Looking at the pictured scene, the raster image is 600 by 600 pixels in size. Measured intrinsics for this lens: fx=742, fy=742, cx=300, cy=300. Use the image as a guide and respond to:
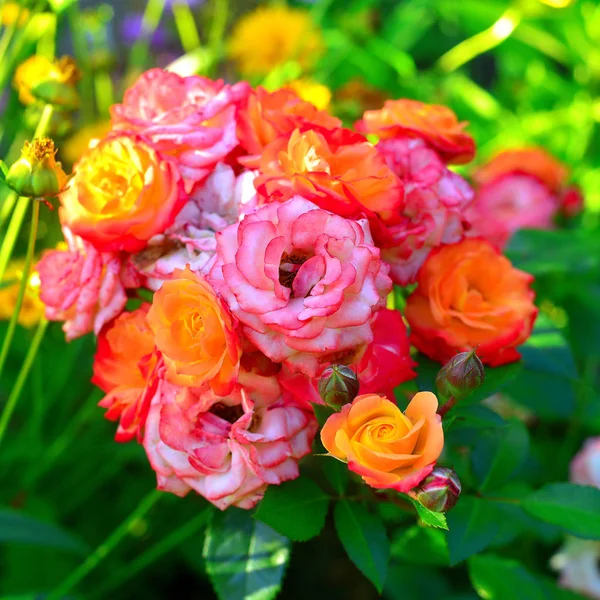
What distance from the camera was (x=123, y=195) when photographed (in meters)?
0.52

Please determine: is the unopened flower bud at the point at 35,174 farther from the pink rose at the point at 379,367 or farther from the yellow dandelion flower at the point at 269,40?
the yellow dandelion flower at the point at 269,40

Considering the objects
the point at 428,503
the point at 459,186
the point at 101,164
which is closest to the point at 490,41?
the point at 459,186

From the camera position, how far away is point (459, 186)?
0.59m

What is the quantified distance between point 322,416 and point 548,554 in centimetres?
73

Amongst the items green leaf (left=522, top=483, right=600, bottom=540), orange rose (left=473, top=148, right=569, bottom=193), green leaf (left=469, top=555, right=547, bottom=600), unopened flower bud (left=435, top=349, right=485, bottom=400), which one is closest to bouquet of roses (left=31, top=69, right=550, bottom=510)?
unopened flower bud (left=435, top=349, right=485, bottom=400)

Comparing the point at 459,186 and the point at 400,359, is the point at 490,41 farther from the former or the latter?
the point at 400,359

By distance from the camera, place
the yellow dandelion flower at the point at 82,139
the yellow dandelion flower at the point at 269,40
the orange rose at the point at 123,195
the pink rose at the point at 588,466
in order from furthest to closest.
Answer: the yellow dandelion flower at the point at 269,40 → the yellow dandelion flower at the point at 82,139 → the pink rose at the point at 588,466 → the orange rose at the point at 123,195

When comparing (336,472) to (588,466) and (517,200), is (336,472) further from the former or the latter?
(517,200)

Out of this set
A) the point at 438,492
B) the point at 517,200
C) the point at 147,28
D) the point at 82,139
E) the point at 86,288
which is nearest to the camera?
the point at 438,492

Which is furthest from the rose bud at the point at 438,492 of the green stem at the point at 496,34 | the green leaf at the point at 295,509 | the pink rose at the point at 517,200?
the green stem at the point at 496,34

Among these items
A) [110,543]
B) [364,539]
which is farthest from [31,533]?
[364,539]

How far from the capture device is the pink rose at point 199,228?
19.8 inches

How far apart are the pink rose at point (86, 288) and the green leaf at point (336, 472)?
19cm

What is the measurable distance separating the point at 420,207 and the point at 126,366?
0.25 m
